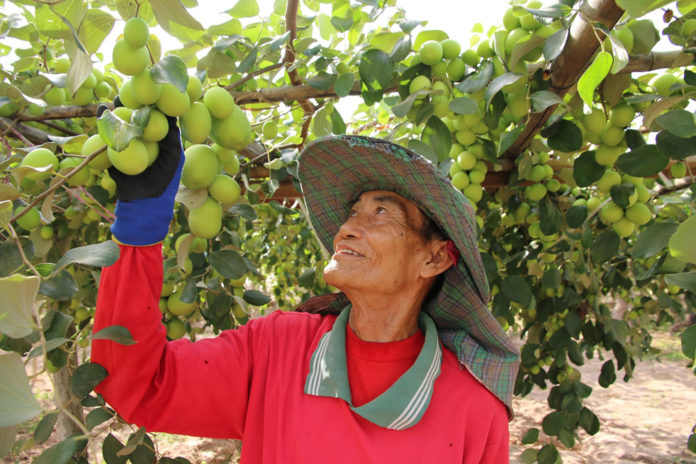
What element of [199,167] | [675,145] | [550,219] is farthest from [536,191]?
[199,167]

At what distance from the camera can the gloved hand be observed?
885 millimetres

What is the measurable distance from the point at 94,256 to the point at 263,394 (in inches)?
20.8

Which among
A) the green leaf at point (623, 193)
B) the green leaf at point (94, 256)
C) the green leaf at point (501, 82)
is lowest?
the green leaf at point (94, 256)

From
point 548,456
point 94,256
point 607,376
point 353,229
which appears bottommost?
point 548,456

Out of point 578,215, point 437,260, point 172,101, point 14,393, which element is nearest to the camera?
point 14,393

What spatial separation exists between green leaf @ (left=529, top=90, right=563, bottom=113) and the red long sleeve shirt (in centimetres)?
62

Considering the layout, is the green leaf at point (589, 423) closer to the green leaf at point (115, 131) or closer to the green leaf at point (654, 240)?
the green leaf at point (654, 240)

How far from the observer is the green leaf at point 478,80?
3.91 feet

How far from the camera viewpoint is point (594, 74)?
870mm

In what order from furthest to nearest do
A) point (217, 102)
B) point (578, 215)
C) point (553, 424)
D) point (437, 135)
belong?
point (553, 424)
point (578, 215)
point (437, 135)
point (217, 102)

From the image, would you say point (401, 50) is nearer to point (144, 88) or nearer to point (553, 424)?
point (144, 88)

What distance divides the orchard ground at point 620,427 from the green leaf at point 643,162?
204 centimetres

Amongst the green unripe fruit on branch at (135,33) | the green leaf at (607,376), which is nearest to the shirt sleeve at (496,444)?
the green unripe fruit on branch at (135,33)

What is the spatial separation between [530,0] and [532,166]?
0.68 m
